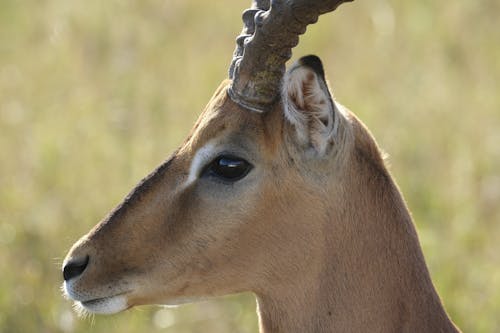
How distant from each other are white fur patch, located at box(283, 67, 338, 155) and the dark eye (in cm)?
25

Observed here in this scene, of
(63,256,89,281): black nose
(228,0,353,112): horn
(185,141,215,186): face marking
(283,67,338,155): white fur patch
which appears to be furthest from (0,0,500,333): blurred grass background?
(283,67,338,155): white fur patch

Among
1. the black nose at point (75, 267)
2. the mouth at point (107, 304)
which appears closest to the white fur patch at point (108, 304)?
the mouth at point (107, 304)

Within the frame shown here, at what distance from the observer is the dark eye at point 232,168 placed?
4582 millimetres

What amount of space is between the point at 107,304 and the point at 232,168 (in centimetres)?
74

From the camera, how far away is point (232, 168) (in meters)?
4.58

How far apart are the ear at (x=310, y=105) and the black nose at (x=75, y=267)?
99cm

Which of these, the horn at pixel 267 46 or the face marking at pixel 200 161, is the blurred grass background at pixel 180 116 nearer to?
the face marking at pixel 200 161

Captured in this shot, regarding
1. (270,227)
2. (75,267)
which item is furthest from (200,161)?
(75,267)

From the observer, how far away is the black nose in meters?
4.60


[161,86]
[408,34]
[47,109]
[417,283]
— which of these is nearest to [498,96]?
[408,34]

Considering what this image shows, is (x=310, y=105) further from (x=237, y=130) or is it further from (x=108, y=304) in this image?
(x=108, y=304)

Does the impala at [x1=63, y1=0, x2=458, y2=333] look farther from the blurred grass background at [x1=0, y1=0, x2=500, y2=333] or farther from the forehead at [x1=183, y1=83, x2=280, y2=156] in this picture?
the blurred grass background at [x1=0, y1=0, x2=500, y2=333]

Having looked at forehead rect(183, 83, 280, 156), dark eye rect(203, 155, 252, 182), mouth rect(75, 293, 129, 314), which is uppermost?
forehead rect(183, 83, 280, 156)

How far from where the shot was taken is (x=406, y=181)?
909 centimetres
